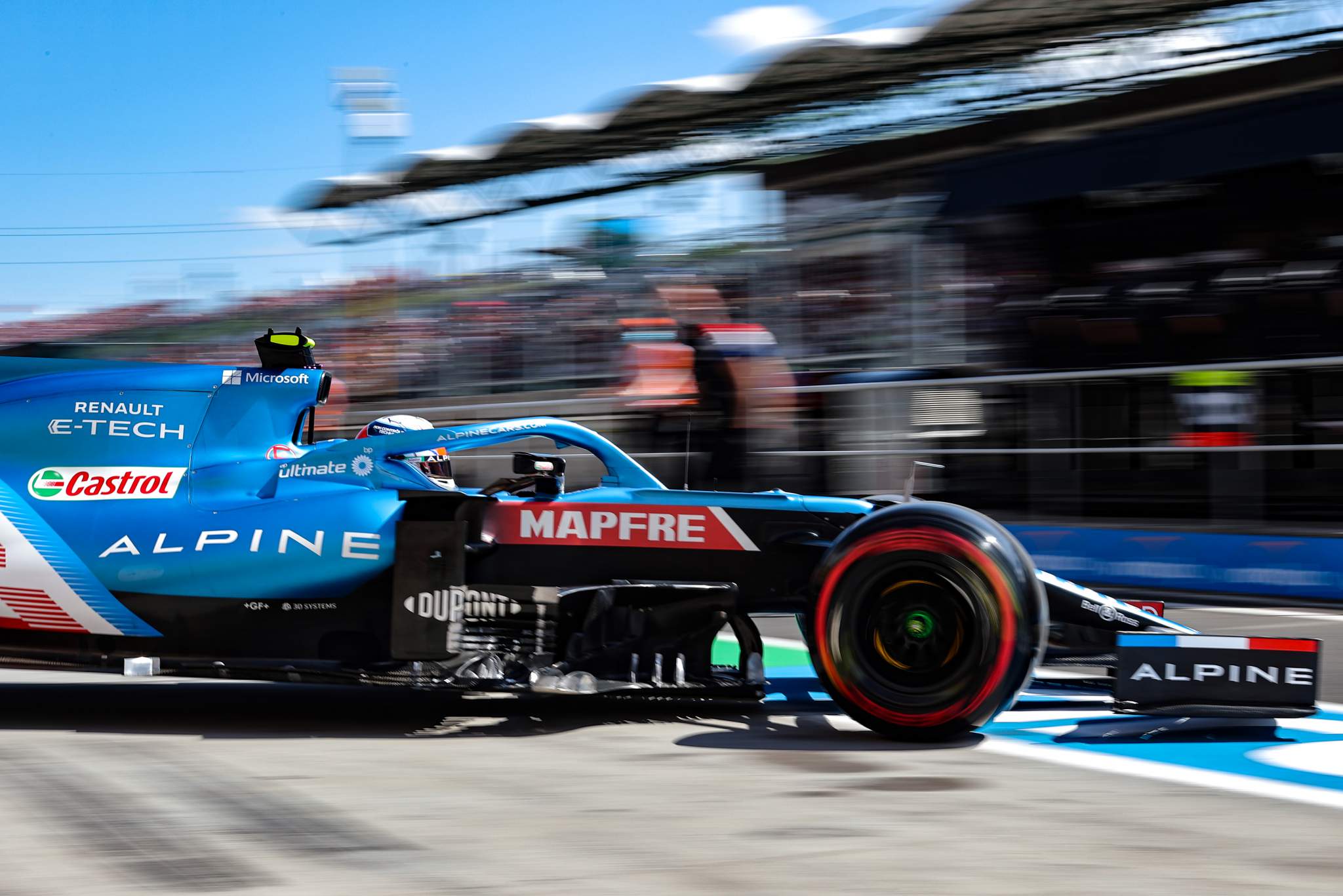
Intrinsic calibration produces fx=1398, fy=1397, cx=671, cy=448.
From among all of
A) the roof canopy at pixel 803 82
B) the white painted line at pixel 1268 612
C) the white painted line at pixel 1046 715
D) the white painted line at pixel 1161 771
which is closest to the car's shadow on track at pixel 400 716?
the white painted line at pixel 1161 771

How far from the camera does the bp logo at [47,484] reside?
531 cm

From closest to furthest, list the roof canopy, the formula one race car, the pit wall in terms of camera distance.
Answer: the formula one race car → the pit wall → the roof canopy

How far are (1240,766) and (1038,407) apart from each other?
6.34 meters

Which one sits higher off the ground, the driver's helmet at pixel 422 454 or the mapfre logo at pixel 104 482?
the driver's helmet at pixel 422 454

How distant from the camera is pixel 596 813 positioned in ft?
12.4

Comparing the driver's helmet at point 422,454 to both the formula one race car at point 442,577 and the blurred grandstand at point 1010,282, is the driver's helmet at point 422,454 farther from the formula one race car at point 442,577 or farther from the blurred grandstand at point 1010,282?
the blurred grandstand at point 1010,282

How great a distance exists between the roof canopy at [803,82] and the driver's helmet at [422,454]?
7.66 m

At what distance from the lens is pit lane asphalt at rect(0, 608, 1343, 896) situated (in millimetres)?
3148

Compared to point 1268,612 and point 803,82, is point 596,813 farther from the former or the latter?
point 803,82

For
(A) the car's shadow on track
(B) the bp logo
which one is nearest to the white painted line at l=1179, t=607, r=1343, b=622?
(A) the car's shadow on track

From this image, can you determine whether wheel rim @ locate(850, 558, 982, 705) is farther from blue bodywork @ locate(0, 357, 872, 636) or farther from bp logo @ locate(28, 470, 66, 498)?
bp logo @ locate(28, 470, 66, 498)

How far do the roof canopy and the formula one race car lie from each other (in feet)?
26.9

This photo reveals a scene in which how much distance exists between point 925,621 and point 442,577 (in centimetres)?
174

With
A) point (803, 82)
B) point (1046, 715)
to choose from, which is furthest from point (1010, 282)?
point (1046, 715)
